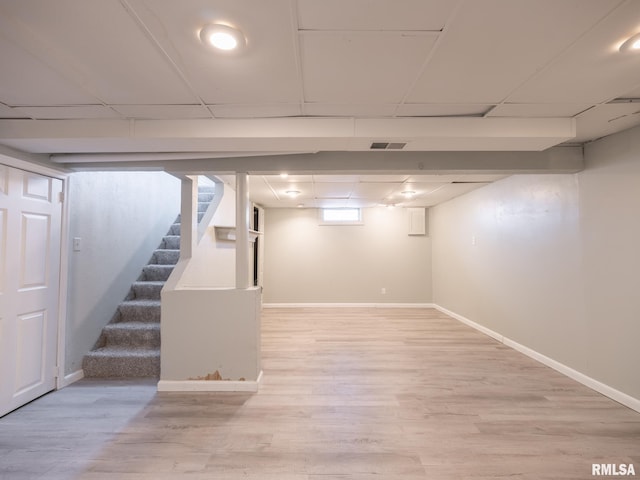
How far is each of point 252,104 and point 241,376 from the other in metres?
2.34

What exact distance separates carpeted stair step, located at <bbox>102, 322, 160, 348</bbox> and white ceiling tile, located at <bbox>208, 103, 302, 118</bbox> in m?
2.42

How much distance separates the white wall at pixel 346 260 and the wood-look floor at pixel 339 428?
3282 mm

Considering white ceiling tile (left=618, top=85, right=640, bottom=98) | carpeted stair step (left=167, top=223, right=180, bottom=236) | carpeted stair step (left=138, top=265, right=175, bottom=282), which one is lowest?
carpeted stair step (left=138, top=265, right=175, bottom=282)

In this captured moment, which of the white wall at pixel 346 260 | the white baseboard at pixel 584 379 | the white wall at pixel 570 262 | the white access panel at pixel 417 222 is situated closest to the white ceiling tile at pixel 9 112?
the white wall at pixel 570 262

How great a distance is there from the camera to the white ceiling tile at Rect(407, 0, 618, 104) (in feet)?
4.00

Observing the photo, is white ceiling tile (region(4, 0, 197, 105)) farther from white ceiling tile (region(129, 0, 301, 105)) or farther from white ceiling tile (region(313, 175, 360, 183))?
white ceiling tile (region(313, 175, 360, 183))

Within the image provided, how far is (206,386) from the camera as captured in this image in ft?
9.27

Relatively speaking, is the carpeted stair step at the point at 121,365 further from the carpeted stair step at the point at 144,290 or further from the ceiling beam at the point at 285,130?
the ceiling beam at the point at 285,130

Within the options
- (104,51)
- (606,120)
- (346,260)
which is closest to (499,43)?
(606,120)

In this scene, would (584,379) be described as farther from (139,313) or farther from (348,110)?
(139,313)

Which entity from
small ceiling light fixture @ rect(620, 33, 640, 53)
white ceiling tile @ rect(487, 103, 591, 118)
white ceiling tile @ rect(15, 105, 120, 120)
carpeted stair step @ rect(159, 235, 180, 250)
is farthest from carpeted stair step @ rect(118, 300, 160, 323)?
small ceiling light fixture @ rect(620, 33, 640, 53)

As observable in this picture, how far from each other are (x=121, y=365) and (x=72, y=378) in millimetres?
415

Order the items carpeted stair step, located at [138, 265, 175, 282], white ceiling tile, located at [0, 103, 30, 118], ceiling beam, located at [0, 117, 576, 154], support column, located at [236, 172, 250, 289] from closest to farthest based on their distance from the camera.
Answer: white ceiling tile, located at [0, 103, 30, 118] < ceiling beam, located at [0, 117, 576, 154] < support column, located at [236, 172, 250, 289] < carpeted stair step, located at [138, 265, 175, 282]

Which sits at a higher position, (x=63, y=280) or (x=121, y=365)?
(x=63, y=280)
